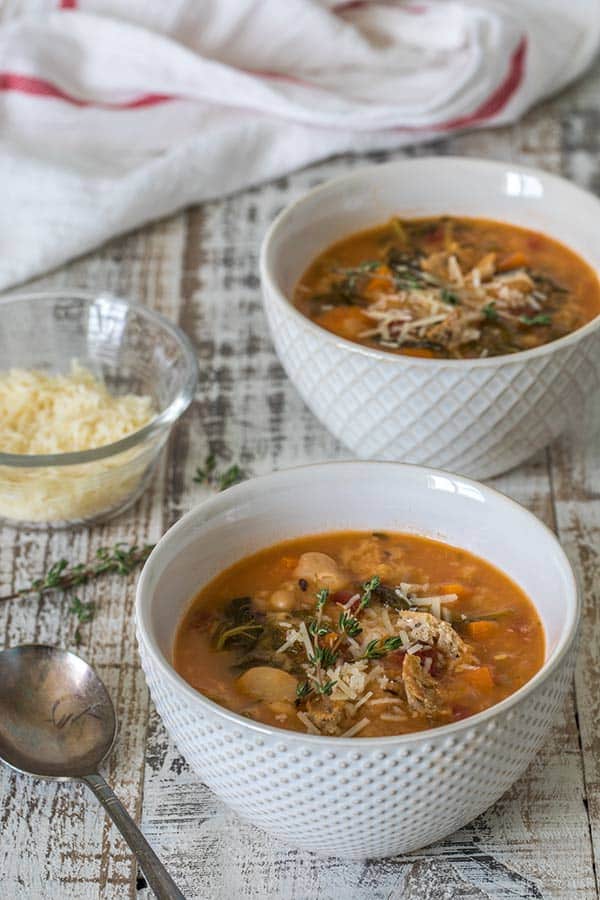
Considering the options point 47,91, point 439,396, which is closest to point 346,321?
point 439,396

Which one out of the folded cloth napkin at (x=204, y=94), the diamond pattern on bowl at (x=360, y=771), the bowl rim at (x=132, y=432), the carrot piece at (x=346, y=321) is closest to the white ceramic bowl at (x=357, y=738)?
the diamond pattern on bowl at (x=360, y=771)

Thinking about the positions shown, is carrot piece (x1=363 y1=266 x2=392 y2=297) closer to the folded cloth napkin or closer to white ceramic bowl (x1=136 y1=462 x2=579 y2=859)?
white ceramic bowl (x1=136 y1=462 x2=579 y2=859)

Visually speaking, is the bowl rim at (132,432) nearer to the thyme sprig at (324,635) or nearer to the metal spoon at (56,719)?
the metal spoon at (56,719)

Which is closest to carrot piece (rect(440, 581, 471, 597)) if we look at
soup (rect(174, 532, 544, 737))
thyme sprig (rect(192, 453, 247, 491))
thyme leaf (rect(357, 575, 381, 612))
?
soup (rect(174, 532, 544, 737))

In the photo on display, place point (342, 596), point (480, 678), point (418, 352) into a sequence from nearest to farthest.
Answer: point (480, 678), point (342, 596), point (418, 352)

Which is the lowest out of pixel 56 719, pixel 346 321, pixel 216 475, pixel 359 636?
pixel 216 475

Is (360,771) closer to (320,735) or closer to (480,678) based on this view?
(320,735)

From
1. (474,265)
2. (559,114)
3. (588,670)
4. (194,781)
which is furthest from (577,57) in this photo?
(194,781)
